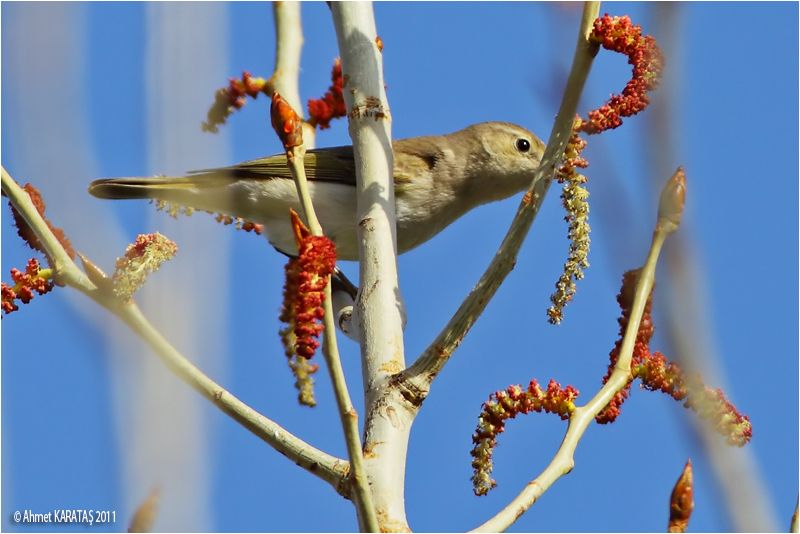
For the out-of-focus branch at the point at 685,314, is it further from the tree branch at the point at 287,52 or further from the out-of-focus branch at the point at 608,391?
the tree branch at the point at 287,52

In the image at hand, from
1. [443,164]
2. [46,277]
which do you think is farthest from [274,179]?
[46,277]

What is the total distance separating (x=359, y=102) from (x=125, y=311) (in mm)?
1306

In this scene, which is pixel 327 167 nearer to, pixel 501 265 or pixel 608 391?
pixel 501 265

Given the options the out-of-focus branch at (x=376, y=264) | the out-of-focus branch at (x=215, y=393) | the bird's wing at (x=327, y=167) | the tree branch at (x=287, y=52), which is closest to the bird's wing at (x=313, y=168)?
the bird's wing at (x=327, y=167)

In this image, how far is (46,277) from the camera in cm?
271

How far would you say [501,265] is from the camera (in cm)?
273

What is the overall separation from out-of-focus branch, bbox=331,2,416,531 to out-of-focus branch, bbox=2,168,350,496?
12 centimetres

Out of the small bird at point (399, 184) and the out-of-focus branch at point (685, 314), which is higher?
the small bird at point (399, 184)

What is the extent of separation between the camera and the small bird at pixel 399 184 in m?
5.69

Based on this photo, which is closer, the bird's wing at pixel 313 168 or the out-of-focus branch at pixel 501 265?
the out-of-focus branch at pixel 501 265

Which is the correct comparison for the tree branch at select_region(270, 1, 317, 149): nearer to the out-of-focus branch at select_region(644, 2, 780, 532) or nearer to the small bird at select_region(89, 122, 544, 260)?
the small bird at select_region(89, 122, 544, 260)

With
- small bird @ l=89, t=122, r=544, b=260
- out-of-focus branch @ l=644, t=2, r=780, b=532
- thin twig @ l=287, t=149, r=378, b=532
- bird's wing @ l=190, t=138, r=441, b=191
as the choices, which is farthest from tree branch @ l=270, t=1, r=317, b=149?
out-of-focus branch @ l=644, t=2, r=780, b=532

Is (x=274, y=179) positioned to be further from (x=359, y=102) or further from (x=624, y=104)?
(x=624, y=104)

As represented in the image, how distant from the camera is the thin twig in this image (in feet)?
6.77
